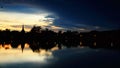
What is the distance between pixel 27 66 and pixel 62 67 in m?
3.65

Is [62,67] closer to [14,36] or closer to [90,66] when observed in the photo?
[90,66]

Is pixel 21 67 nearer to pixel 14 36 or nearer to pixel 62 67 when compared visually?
pixel 62 67

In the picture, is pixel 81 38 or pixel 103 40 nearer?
pixel 103 40

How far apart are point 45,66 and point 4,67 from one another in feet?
13.9

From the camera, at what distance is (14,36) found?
654 ft

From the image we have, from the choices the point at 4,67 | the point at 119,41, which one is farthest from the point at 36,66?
the point at 119,41

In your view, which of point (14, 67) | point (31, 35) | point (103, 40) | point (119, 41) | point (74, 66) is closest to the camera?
point (14, 67)

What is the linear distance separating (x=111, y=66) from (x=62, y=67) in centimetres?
547

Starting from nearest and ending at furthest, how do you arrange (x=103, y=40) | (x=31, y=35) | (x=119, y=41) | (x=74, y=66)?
(x=74, y=66) → (x=119, y=41) → (x=103, y=40) → (x=31, y=35)

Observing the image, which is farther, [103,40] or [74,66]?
[103,40]

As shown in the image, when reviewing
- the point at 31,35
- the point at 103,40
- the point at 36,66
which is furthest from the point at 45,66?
the point at 31,35

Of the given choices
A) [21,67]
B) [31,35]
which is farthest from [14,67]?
[31,35]

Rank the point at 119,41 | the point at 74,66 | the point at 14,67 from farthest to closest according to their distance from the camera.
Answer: the point at 119,41, the point at 74,66, the point at 14,67

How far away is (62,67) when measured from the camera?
116ft
